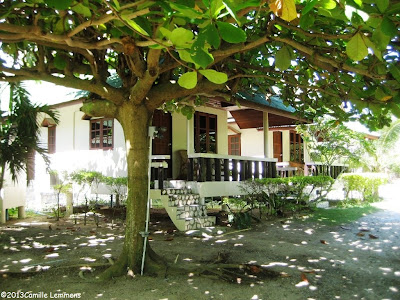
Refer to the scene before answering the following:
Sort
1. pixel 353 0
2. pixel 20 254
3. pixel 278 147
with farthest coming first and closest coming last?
pixel 278 147 → pixel 20 254 → pixel 353 0

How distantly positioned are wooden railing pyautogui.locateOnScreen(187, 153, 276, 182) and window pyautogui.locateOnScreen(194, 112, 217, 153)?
6.90ft

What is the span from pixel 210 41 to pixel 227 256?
5.30 m

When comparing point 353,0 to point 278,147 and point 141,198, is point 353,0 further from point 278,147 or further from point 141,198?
point 278,147

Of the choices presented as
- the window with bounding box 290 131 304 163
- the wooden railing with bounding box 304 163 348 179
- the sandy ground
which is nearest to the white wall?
the window with bounding box 290 131 304 163

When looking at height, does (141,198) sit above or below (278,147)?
below

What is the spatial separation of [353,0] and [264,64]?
17.0ft

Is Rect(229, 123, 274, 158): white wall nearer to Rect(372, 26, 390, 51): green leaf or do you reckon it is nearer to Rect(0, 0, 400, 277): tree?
Rect(0, 0, 400, 277): tree

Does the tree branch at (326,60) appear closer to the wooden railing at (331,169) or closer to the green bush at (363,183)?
the green bush at (363,183)

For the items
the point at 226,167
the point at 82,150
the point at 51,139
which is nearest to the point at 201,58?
the point at 226,167

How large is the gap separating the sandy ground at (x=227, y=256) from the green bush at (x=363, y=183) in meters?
4.63

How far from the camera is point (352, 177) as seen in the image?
14.5 meters

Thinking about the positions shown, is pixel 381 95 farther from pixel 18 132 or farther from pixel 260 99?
pixel 260 99

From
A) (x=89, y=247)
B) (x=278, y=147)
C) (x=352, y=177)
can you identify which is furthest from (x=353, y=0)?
(x=278, y=147)

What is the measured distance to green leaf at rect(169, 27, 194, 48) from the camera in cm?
180
